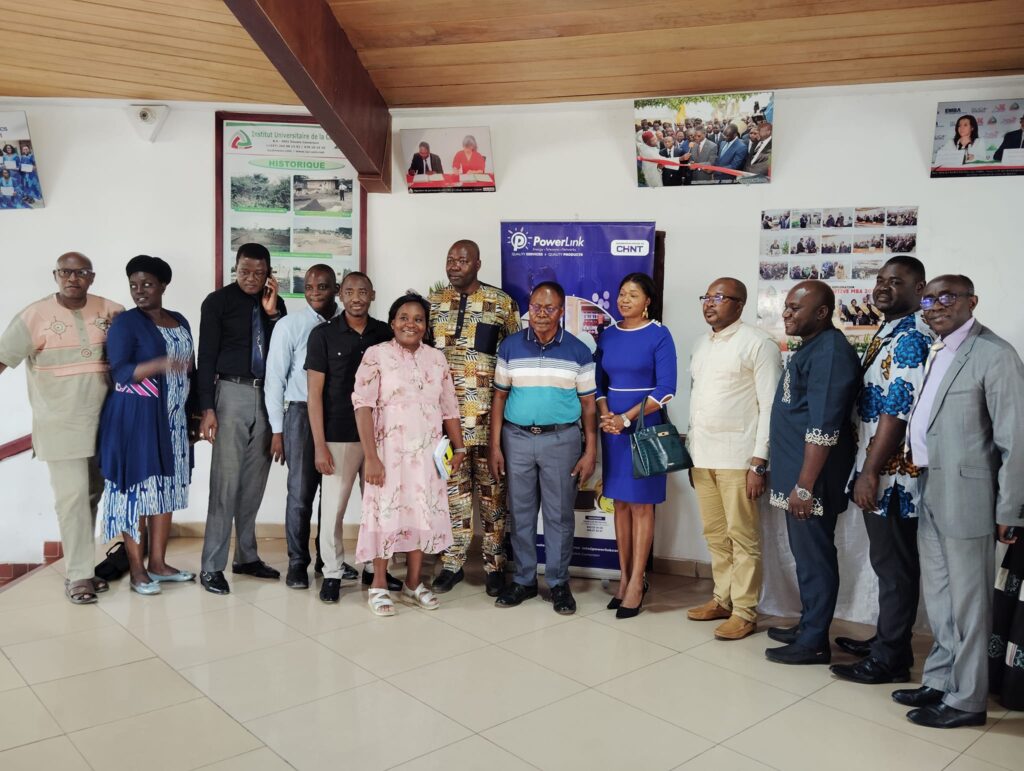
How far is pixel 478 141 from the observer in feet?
15.8

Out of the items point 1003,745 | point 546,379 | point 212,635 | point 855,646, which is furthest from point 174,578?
point 1003,745

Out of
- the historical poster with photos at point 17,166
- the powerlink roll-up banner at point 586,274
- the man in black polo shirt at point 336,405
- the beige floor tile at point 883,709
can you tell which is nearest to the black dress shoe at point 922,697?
the beige floor tile at point 883,709

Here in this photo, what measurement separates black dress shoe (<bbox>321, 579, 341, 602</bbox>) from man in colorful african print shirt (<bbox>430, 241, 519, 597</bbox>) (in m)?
0.52

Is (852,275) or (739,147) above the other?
(739,147)

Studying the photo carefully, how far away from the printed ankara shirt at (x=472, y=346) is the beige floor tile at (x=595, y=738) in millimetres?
1648

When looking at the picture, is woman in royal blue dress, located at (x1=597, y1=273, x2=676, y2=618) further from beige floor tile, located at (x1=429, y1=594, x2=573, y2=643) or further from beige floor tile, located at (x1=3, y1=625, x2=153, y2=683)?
beige floor tile, located at (x1=3, y1=625, x2=153, y2=683)

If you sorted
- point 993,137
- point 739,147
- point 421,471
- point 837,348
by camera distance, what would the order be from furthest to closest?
point 739,147, point 993,137, point 421,471, point 837,348

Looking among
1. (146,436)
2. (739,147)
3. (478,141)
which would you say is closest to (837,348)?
(739,147)

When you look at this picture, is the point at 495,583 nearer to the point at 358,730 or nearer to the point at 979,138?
the point at 358,730

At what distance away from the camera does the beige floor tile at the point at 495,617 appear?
11.9 feet

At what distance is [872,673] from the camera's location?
3.12 metres

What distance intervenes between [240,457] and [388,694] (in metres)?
1.73

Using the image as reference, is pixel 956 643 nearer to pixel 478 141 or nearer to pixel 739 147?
pixel 739 147

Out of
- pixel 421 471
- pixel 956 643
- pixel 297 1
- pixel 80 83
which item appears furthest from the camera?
pixel 80 83
